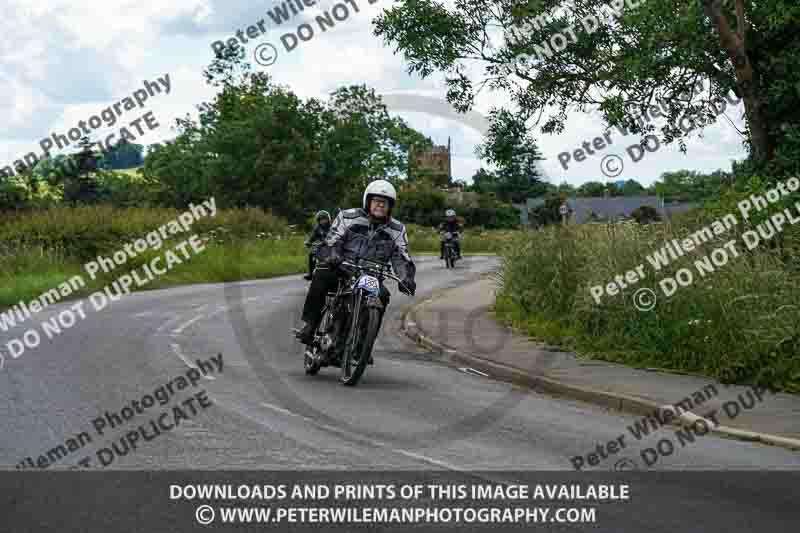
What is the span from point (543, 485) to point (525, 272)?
40.2 feet

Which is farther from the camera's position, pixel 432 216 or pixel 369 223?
pixel 432 216

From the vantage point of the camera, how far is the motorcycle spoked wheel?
12.0 metres

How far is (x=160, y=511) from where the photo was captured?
267 inches

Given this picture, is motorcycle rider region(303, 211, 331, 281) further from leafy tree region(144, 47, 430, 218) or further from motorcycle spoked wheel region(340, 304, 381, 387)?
leafy tree region(144, 47, 430, 218)

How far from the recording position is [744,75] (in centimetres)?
1705

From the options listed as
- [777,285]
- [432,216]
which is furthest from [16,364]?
[432,216]

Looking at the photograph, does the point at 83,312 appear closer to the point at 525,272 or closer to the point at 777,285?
the point at 525,272
